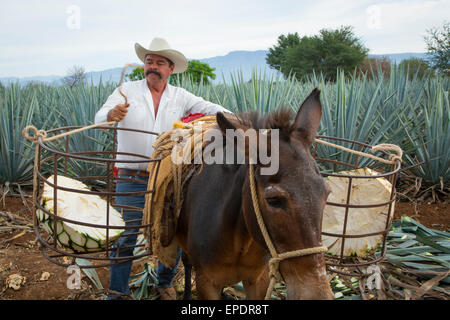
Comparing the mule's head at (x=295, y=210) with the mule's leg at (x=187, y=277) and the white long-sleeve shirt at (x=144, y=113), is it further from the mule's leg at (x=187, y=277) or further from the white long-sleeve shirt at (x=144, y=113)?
the white long-sleeve shirt at (x=144, y=113)

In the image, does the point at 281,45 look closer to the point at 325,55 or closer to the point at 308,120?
the point at 325,55

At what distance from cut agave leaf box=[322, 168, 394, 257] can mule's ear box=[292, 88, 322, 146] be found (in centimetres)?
120

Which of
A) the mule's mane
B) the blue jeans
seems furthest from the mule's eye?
the blue jeans

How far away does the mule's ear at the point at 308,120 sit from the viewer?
1649 mm

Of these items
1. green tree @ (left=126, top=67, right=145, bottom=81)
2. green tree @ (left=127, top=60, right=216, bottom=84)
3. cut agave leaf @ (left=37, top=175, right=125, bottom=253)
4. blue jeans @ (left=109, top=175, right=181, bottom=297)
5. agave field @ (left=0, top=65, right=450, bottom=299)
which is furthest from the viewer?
green tree @ (left=126, top=67, right=145, bottom=81)

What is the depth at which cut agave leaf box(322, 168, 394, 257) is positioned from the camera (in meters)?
2.77

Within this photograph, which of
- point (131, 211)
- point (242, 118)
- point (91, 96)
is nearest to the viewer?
point (242, 118)

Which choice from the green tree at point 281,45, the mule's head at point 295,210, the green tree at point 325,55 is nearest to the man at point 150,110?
the mule's head at point 295,210

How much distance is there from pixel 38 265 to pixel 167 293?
5.41 feet

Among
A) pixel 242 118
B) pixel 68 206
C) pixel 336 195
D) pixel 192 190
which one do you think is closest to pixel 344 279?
pixel 336 195

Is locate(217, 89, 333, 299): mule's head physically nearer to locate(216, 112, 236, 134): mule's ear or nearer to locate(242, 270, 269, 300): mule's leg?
locate(216, 112, 236, 134): mule's ear

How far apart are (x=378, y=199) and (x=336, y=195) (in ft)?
1.06

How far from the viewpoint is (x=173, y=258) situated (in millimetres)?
2455
